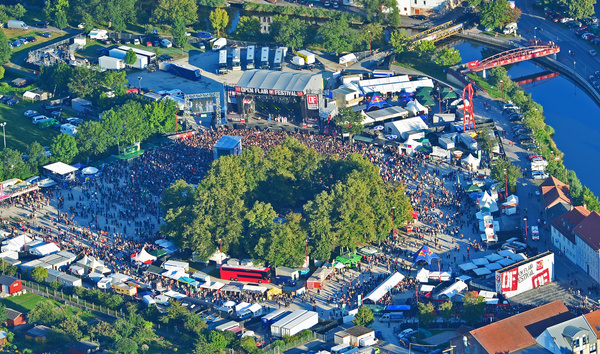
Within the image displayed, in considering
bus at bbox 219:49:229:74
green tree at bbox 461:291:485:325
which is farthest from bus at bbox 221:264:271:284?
bus at bbox 219:49:229:74

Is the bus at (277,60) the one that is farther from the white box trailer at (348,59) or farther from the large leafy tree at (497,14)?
the large leafy tree at (497,14)

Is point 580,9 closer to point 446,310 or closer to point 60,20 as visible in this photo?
A: point 60,20

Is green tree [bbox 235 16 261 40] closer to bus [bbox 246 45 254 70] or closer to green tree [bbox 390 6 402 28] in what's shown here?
bus [bbox 246 45 254 70]

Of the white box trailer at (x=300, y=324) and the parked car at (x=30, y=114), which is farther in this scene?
the parked car at (x=30, y=114)

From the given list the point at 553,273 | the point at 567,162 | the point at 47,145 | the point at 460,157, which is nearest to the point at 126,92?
the point at 47,145

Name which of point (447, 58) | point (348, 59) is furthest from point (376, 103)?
point (447, 58)

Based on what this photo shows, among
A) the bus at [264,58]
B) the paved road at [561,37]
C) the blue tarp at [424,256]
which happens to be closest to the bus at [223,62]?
the bus at [264,58]

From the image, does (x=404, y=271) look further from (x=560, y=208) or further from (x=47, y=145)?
(x=47, y=145)
